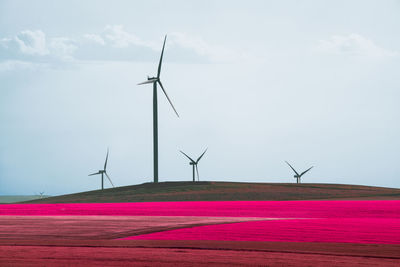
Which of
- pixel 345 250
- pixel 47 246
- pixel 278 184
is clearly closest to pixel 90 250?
pixel 47 246

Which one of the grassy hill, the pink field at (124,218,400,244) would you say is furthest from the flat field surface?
the grassy hill

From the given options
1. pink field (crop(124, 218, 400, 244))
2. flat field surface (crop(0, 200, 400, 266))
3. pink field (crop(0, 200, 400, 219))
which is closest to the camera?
flat field surface (crop(0, 200, 400, 266))

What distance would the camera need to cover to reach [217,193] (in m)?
125

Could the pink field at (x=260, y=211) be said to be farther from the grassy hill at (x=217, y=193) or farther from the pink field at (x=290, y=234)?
the grassy hill at (x=217, y=193)

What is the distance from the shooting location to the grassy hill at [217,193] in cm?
12050

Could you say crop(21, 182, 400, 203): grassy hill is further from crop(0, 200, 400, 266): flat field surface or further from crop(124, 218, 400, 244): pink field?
crop(0, 200, 400, 266): flat field surface

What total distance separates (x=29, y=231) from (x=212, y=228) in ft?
35.6

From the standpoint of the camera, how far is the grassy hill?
395 feet

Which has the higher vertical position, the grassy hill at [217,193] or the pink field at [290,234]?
the grassy hill at [217,193]

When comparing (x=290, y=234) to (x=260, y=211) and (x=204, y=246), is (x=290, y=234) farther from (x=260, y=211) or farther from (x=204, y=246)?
(x=260, y=211)

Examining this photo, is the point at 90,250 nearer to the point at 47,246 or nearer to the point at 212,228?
the point at 47,246

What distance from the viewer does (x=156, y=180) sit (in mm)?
135500

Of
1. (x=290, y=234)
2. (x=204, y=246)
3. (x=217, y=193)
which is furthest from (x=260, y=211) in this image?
(x=217, y=193)

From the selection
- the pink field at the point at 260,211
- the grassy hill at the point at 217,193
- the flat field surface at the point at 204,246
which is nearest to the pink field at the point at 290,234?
the flat field surface at the point at 204,246
